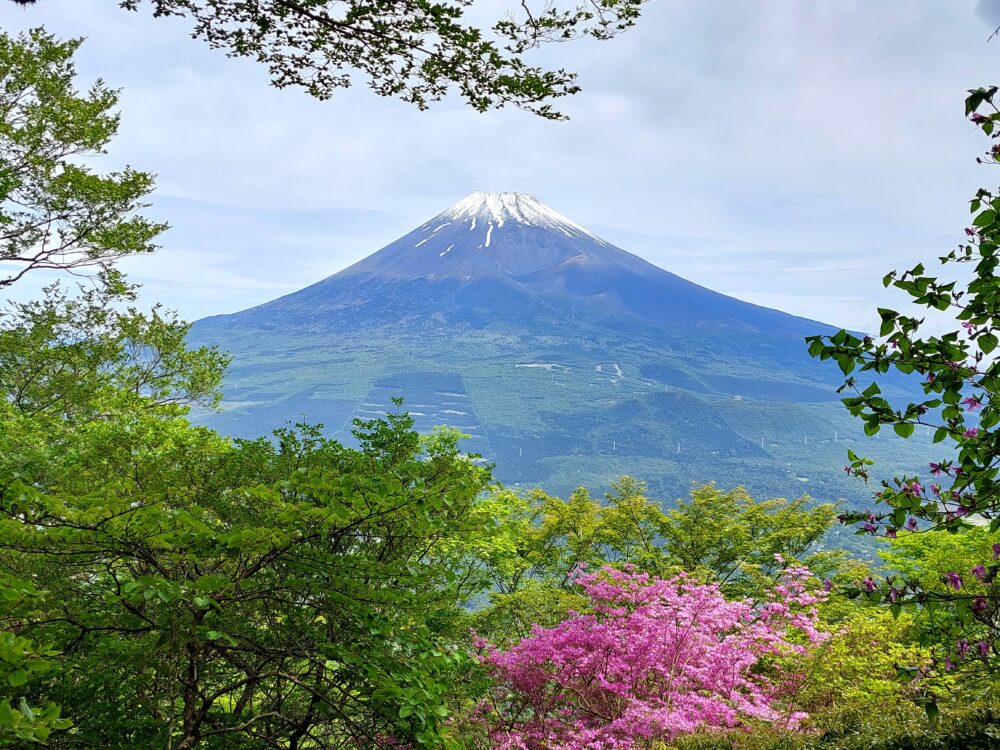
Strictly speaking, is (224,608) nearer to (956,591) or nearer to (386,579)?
(386,579)

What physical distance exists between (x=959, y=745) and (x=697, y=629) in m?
A: 3.80

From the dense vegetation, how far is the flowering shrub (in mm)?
43

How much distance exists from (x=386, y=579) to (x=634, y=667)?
493 cm

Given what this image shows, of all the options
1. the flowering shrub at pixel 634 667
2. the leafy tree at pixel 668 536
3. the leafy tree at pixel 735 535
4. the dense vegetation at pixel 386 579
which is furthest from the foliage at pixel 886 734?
the leafy tree at pixel 735 535

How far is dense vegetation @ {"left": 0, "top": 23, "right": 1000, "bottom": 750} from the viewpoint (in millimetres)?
1958

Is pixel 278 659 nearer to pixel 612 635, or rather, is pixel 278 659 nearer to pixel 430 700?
pixel 430 700

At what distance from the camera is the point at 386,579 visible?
10.7 feet

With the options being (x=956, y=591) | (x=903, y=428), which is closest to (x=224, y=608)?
(x=903, y=428)

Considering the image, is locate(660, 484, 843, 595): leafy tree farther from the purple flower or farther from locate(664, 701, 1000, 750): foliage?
the purple flower

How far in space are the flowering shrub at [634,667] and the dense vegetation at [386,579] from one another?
43mm

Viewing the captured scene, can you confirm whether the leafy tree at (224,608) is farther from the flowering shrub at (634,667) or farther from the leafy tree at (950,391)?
the flowering shrub at (634,667)

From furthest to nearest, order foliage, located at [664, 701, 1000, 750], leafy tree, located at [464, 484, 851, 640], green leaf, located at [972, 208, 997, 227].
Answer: leafy tree, located at [464, 484, 851, 640], foliage, located at [664, 701, 1000, 750], green leaf, located at [972, 208, 997, 227]

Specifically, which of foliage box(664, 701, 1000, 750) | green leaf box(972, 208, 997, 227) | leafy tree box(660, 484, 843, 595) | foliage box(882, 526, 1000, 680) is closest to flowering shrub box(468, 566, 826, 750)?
foliage box(664, 701, 1000, 750)

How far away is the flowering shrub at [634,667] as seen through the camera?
646cm
